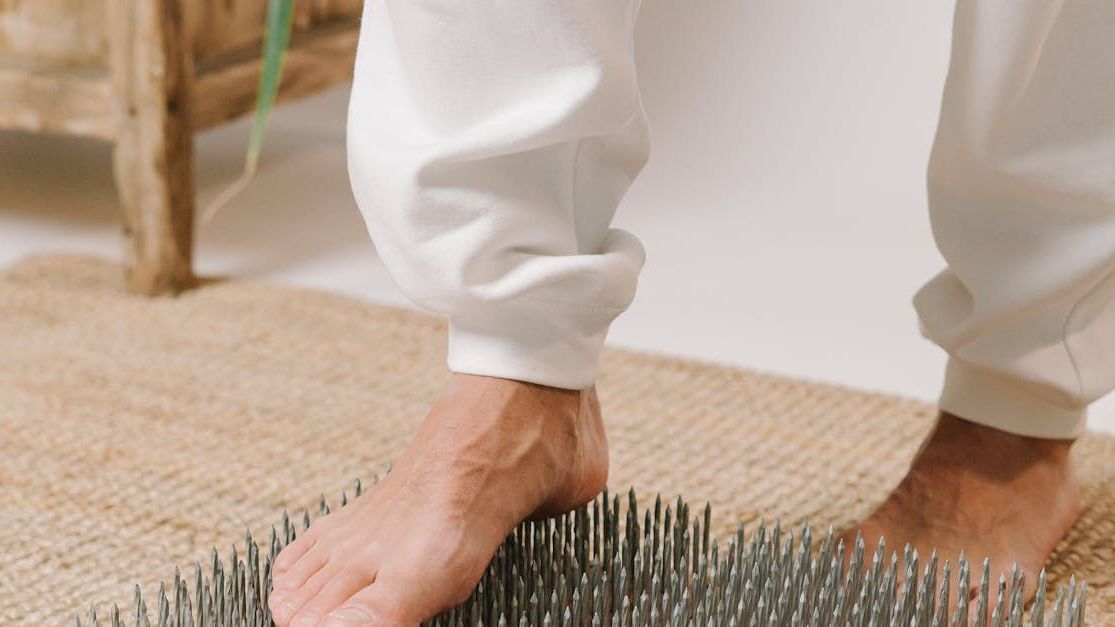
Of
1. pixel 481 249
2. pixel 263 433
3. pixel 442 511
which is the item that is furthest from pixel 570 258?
pixel 263 433

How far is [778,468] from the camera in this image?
1520mm

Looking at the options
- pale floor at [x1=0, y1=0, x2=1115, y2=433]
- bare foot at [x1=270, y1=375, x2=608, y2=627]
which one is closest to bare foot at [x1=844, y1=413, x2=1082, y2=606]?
bare foot at [x1=270, y1=375, x2=608, y2=627]

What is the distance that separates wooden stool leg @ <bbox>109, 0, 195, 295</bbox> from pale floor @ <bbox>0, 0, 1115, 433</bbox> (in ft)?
0.51

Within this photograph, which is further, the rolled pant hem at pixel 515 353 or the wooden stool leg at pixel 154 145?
the wooden stool leg at pixel 154 145

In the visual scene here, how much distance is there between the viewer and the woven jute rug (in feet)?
4.32

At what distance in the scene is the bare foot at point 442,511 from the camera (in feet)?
3.24

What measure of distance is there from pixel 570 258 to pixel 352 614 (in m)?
0.26

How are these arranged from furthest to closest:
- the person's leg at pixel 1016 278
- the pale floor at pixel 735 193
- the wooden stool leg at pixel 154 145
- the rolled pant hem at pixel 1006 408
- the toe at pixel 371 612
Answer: the pale floor at pixel 735 193 < the wooden stool leg at pixel 154 145 < the rolled pant hem at pixel 1006 408 < the person's leg at pixel 1016 278 < the toe at pixel 371 612

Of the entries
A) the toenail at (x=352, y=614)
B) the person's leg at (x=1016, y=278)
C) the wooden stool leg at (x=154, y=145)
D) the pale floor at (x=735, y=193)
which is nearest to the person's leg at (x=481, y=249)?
the toenail at (x=352, y=614)

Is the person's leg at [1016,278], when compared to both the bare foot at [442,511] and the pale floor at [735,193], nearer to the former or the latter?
the bare foot at [442,511]

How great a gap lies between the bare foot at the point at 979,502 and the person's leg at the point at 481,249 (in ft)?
0.99

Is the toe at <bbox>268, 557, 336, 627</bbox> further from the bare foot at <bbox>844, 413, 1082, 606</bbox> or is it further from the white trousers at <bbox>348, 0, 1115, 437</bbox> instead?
the bare foot at <bbox>844, 413, 1082, 606</bbox>

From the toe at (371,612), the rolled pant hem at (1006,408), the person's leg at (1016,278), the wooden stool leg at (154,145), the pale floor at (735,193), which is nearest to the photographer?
the toe at (371,612)

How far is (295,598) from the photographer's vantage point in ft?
3.26
